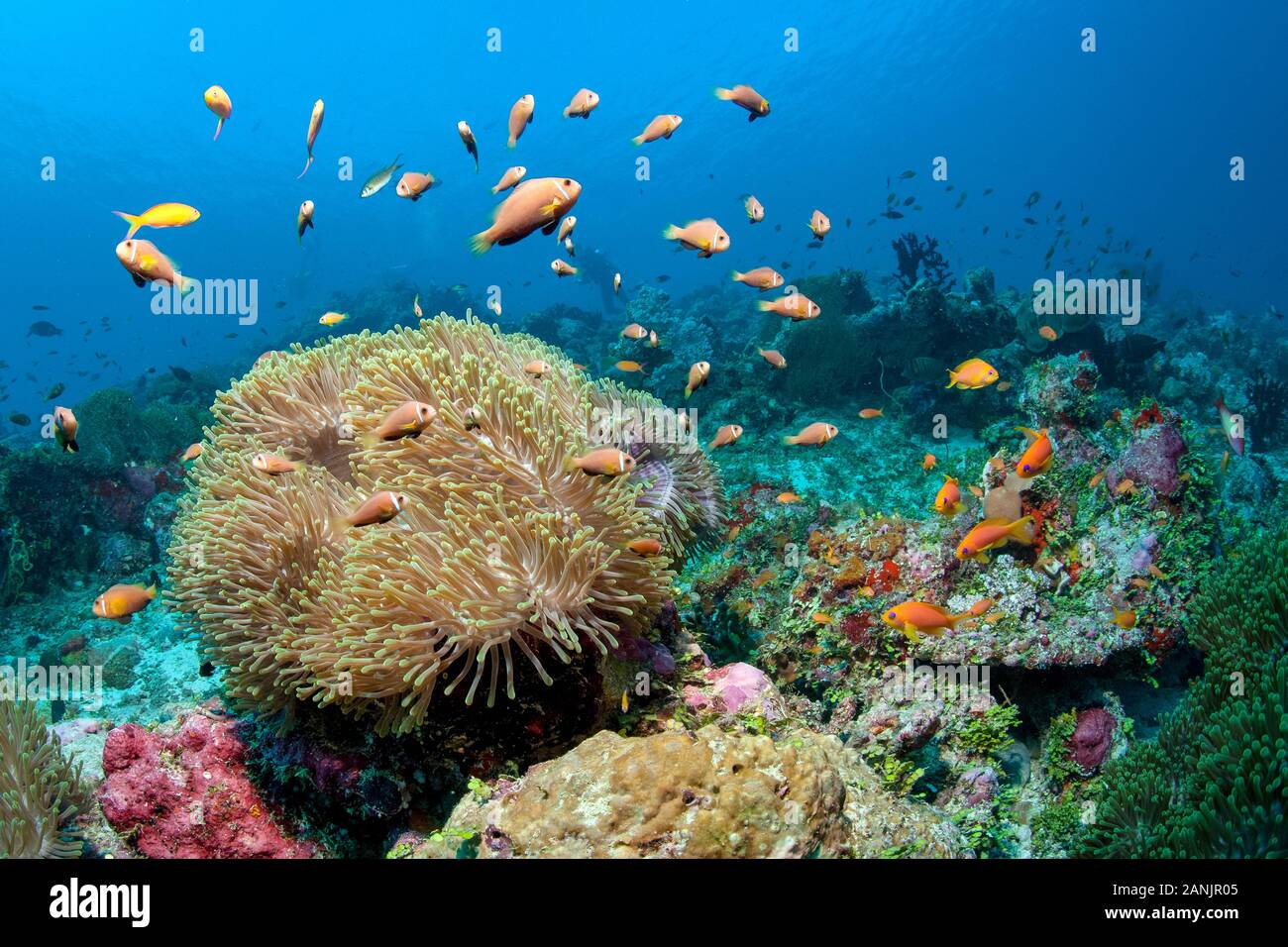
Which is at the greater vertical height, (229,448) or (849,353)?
(849,353)

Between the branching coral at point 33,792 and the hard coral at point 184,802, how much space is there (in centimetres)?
15

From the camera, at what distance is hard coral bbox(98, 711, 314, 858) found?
9.67 feet

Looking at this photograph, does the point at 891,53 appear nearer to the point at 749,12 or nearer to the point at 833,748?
the point at 749,12

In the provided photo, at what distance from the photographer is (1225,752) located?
263cm

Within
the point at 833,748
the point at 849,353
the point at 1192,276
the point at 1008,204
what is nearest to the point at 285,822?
the point at 833,748

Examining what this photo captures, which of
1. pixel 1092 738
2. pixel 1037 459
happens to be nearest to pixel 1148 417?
pixel 1037 459

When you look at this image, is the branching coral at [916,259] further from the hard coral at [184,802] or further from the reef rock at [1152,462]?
the hard coral at [184,802]

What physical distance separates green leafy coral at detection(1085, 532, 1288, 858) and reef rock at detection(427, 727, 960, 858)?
4.45ft

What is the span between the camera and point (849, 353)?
13070 mm

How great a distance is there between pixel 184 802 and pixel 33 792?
0.62 m

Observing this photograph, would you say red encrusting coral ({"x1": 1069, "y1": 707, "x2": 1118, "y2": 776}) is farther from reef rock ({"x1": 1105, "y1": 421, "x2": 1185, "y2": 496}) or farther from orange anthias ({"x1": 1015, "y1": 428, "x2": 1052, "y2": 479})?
reef rock ({"x1": 1105, "y1": 421, "x2": 1185, "y2": 496})

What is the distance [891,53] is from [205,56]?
284ft

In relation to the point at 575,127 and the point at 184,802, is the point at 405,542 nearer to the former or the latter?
the point at 184,802

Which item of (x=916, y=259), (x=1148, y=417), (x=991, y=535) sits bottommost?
(x=991, y=535)
